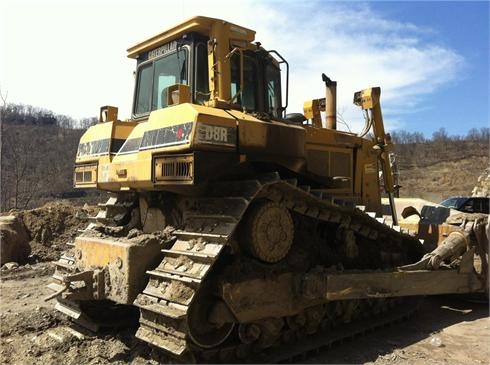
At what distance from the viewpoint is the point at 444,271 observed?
20.9 ft

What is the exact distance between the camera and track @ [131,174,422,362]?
432 centimetres

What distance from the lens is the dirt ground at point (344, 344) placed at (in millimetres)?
5046

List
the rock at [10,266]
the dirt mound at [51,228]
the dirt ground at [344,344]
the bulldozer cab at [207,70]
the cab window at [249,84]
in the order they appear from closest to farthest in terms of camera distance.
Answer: the dirt ground at [344,344] < the bulldozer cab at [207,70] < the cab window at [249,84] < the rock at [10,266] < the dirt mound at [51,228]

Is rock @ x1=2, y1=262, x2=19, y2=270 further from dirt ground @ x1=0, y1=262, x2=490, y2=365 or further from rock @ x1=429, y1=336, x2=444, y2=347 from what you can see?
rock @ x1=429, y1=336, x2=444, y2=347

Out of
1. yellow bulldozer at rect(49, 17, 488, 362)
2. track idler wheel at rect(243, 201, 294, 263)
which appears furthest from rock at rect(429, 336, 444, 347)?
track idler wheel at rect(243, 201, 294, 263)

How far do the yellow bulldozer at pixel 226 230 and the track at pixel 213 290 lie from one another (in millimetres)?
14

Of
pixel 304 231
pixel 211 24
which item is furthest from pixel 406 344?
pixel 211 24

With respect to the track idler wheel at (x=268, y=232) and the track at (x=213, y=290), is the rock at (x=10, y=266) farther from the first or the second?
the track idler wheel at (x=268, y=232)

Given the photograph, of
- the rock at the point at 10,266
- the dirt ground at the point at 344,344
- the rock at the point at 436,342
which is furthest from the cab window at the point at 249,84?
the rock at the point at 10,266

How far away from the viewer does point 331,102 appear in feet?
25.4

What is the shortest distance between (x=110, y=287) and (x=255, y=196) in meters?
1.72

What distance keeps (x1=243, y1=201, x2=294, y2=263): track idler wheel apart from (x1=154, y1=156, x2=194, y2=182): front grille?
29.4 inches

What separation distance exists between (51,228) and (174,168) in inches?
377

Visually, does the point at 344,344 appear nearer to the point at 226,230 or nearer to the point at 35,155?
the point at 226,230
